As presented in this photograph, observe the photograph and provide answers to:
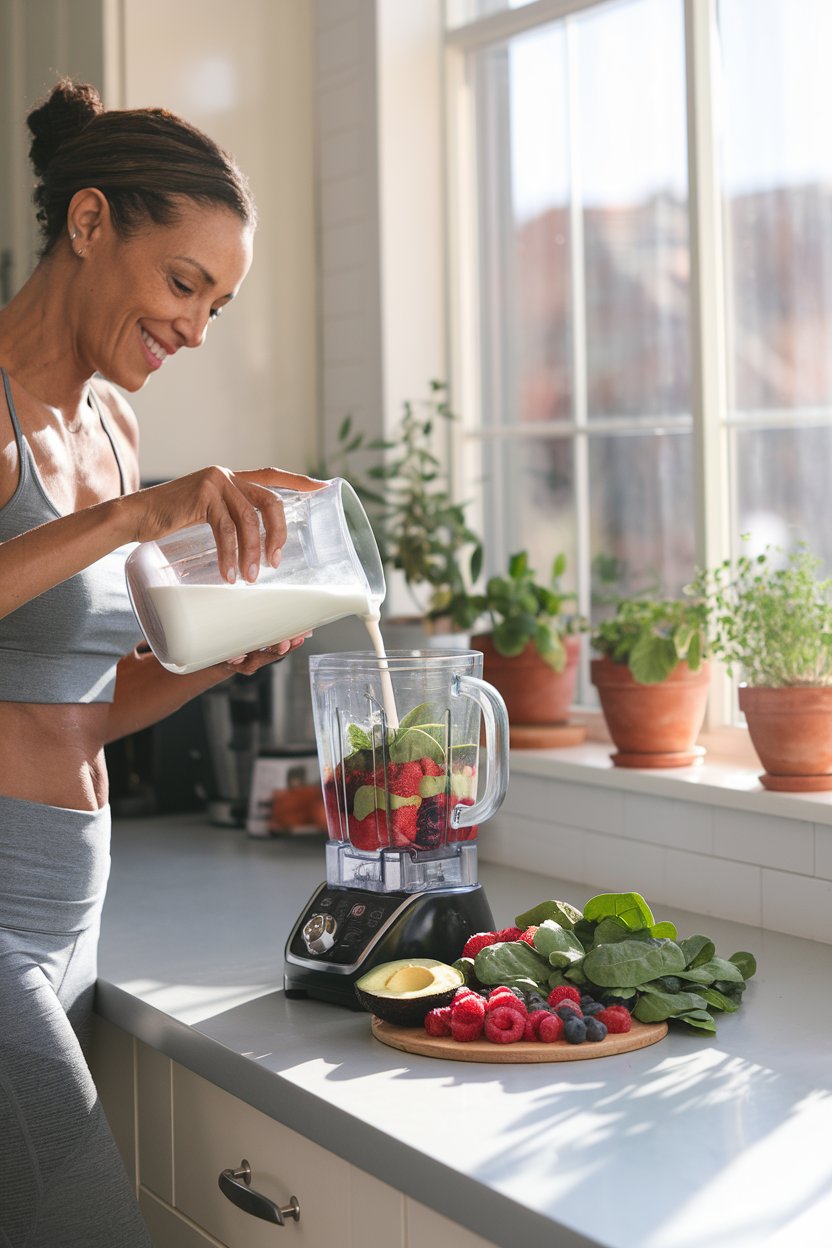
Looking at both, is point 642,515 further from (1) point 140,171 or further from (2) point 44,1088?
(2) point 44,1088

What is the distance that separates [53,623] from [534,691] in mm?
938

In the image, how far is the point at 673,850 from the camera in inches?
73.9

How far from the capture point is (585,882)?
2.01m

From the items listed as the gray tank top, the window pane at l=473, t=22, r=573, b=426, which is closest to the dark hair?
the gray tank top

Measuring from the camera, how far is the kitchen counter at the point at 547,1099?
37.9 inches

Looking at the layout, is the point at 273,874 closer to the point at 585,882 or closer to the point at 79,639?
the point at 585,882

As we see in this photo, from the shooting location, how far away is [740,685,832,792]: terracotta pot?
1.72 metres

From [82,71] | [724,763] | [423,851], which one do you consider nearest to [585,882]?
[724,763]

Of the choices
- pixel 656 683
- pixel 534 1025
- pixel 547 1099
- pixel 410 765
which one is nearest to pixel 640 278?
pixel 656 683

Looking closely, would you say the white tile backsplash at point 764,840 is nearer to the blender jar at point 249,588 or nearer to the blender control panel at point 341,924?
the blender control panel at point 341,924

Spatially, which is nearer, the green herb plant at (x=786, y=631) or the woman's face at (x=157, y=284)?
the woman's face at (x=157, y=284)

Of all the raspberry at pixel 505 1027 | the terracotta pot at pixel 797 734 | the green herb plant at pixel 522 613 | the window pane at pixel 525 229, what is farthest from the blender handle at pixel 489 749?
the window pane at pixel 525 229

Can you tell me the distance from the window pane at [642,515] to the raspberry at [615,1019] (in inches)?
42.0

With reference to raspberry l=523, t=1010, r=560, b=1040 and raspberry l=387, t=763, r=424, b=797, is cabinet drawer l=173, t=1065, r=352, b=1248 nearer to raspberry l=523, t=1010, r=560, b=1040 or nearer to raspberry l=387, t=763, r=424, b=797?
raspberry l=523, t=1010, r=560, b=1040
